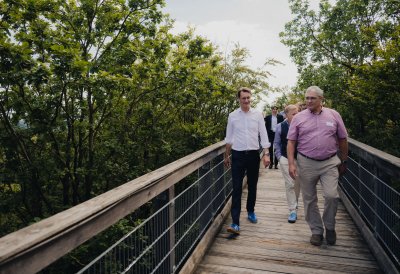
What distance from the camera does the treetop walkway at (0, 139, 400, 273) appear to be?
1.37 m

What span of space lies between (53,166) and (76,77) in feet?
7.06

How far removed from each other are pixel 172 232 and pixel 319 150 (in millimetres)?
1879

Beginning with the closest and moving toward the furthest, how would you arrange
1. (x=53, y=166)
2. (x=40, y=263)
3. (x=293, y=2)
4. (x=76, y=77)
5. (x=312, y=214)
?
(x=40, y=263) → (x=312, y=214) → (x=76, y=77) → (x=53, y=166) → (x=293, y=2)

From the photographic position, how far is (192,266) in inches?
125

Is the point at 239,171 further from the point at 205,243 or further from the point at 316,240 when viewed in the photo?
the point at 316,240

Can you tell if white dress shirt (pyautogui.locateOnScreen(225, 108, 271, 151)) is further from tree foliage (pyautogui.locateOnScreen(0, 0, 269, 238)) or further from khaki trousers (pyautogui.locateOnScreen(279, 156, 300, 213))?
tree foliage (pyautogui.locateOnScreen(0, 0, 269, 238))

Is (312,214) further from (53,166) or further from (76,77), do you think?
(53,166)

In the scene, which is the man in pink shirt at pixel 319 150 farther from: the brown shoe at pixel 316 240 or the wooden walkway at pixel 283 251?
the wooden walkway at pixel 283 251

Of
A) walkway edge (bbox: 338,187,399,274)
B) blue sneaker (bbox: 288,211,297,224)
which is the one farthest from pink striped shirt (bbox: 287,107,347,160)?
blue sneaker (bbox: 288,211,297,224)

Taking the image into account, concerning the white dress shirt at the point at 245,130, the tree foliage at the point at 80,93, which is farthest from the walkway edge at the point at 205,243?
the tree foliage at the point at 80,93

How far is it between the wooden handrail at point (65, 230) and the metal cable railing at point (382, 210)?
2.26 m

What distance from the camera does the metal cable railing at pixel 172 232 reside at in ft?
6.79

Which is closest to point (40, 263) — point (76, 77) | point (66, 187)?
point (76, 77)

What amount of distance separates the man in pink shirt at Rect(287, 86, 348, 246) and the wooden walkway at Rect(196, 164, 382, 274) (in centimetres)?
24
